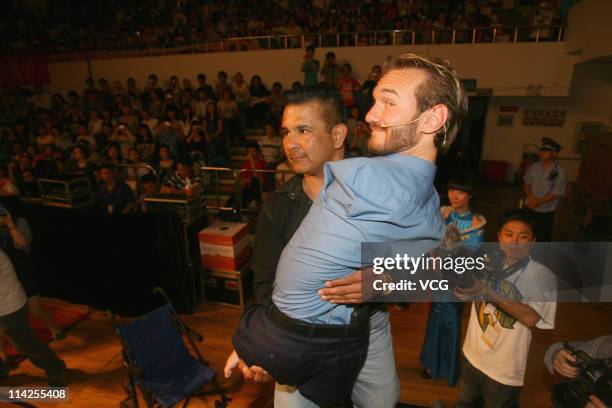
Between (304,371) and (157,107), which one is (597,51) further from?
(157,107)

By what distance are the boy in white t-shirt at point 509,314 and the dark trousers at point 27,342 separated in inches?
111

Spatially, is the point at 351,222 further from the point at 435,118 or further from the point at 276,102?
the point at 276,102

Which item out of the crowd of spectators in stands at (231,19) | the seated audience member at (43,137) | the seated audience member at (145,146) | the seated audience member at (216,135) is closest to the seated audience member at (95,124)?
the seated audience member at (43,137)

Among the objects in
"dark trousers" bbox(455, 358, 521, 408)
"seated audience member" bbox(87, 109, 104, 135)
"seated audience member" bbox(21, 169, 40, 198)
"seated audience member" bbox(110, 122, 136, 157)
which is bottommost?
"dark trousers" bbox(455, 358, 521, 408)

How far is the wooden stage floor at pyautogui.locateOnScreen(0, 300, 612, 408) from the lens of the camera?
2.52 meters

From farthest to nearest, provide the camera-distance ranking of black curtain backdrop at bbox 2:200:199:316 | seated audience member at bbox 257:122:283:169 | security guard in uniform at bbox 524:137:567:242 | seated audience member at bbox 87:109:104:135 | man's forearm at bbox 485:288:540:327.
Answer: seated audience member at bbox 87:109:104:135
seated audience member at bbox 257:122:283:169
security guard in uniform at bbox 524:137:567:242
black curtain backdrop at bbox 2:200:199:316
man's forearm at bbox 485:288:540:327

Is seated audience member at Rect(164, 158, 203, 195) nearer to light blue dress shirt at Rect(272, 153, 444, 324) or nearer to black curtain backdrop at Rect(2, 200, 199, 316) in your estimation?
black curtain backdrop at Rect(2, 200, 199, 316)

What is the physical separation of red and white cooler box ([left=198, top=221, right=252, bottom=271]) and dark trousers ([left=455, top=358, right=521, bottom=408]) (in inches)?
86.8

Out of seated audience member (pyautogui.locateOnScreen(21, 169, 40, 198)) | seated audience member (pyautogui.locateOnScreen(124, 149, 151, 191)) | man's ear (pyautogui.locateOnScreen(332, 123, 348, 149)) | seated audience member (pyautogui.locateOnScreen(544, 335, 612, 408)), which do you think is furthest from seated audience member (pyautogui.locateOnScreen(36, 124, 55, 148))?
seated audience member (pyautogui.locateOnScreen(544, 335, 612, 408))

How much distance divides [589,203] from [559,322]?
321cm

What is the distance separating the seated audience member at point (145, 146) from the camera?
5972 millimetres

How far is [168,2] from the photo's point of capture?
11094mm

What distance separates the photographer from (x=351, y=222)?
0.85 m

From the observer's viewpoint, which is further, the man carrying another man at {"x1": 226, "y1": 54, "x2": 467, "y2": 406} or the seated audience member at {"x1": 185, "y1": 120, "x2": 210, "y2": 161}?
the seated audience member at {"x1": 185, "y1": 120, "x2": 210, "y2": 161}
